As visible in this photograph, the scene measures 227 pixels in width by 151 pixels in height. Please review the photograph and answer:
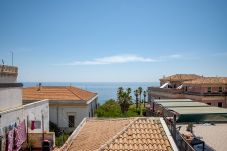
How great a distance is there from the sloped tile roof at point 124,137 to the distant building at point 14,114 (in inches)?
298

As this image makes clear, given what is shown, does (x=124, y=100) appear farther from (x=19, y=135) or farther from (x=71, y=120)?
(x=19, y=135)

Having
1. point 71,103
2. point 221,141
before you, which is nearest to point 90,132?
point 221,141

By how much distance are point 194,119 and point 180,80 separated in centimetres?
4843

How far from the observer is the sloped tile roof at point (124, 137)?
1059 centimetres

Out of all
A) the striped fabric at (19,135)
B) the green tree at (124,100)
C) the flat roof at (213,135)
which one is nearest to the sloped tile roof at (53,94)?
the striped fabric at (19,135)

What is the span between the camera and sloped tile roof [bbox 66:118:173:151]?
34.7 ft

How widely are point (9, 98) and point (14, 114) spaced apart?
1.85 m

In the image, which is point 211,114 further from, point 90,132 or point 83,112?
point 83,112

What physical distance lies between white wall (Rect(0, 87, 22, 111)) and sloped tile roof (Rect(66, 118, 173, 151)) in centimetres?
922

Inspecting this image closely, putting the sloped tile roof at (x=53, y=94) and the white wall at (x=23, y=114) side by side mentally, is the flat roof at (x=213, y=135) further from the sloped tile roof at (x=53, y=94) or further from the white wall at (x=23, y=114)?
the sloped tile roof at (x=53, y=94)

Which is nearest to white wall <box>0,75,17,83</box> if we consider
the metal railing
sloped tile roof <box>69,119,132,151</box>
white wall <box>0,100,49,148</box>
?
white wall <box>0,100,49,148</box>

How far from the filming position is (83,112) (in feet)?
112

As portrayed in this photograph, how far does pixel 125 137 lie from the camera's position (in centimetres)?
1133

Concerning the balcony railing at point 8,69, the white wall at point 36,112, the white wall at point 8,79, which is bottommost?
the white wall at point 36,112
